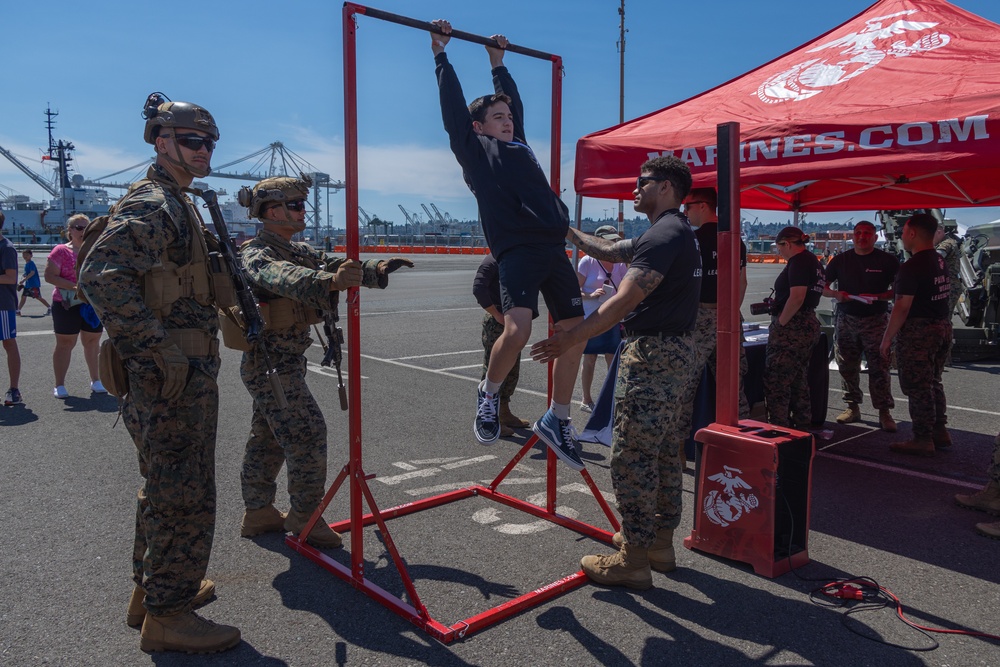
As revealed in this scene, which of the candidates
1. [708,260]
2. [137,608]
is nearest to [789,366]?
[708,260]

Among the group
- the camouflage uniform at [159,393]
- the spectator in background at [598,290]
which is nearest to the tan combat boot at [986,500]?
the spectator in background at [598,290]

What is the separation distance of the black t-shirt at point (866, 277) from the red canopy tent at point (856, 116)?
0.78 meters

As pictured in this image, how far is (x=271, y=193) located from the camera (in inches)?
161

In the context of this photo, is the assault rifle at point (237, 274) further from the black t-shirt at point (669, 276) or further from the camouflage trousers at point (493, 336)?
the camouflage trousers at point (493, 336)

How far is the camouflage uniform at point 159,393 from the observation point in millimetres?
2844

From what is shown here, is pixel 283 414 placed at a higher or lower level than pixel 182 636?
higher

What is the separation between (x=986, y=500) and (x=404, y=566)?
13.0 feet

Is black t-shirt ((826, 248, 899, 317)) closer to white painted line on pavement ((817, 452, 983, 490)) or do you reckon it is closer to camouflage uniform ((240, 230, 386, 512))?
white painted line on pavement ((817, 452, 983, 490))

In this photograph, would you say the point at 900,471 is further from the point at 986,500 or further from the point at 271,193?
the point at 271,193

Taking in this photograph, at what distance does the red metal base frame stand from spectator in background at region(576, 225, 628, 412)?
275 cm

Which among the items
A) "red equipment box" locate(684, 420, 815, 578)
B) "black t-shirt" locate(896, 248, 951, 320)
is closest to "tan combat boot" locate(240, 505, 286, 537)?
"red equipment box" locate(684, 420, 815, 578)

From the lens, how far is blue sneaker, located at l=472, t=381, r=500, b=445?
3.76 meters

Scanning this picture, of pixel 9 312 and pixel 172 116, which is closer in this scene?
pixel 172 116

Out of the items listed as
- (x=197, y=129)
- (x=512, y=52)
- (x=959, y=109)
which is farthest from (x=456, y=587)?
(x=959, y=109)
